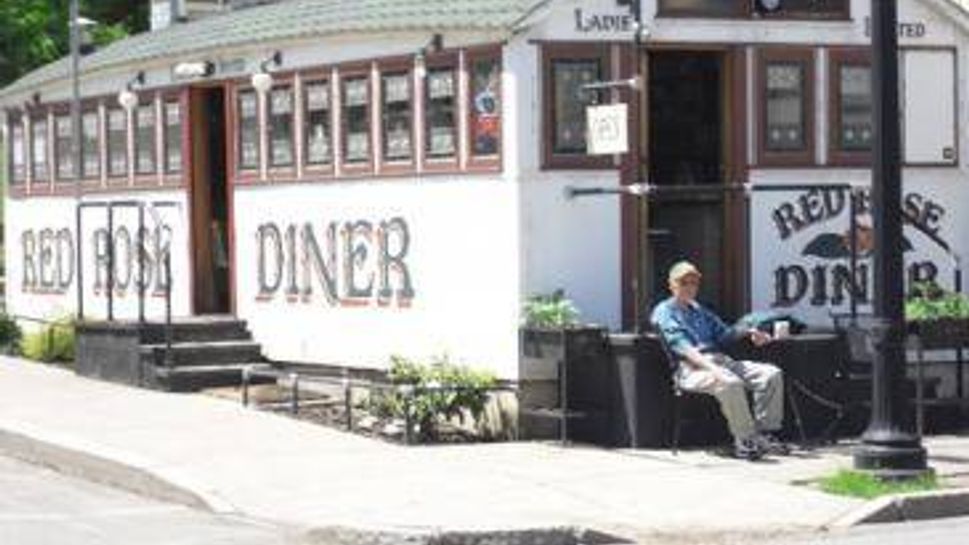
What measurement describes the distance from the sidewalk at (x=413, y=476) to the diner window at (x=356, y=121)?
8.26ft

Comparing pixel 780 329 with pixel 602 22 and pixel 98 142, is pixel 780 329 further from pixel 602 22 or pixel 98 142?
pixel 98 142

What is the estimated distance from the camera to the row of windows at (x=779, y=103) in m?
15.7

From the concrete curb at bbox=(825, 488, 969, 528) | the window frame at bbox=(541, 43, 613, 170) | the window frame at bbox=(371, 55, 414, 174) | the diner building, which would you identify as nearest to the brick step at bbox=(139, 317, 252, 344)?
the diner building

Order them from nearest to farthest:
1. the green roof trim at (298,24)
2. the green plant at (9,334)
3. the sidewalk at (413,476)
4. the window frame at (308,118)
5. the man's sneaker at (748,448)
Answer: the sidewalk at (413,476) → the man's sneaker at (748,448) → the green roof trim at (298,24) → the window frame at (308,118) → the green plant at (9,334)

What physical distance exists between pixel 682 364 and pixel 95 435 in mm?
4671

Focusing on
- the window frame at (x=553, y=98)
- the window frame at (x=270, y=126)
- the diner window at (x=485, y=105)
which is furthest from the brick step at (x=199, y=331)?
the window frame at (x=553, y=98)

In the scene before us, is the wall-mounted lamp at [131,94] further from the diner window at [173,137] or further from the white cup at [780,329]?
the white cup at [780,329]

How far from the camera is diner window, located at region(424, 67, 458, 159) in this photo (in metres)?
16.3

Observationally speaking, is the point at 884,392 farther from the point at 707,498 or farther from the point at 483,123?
the point at 483,123

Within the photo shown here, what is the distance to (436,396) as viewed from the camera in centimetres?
1539

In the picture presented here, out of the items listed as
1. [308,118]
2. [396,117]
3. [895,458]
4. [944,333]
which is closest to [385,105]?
[396,117]

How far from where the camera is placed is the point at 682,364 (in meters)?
14.7

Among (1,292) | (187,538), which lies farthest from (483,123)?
(1,292)

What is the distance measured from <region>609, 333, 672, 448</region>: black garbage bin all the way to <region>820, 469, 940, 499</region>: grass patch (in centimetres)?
200
